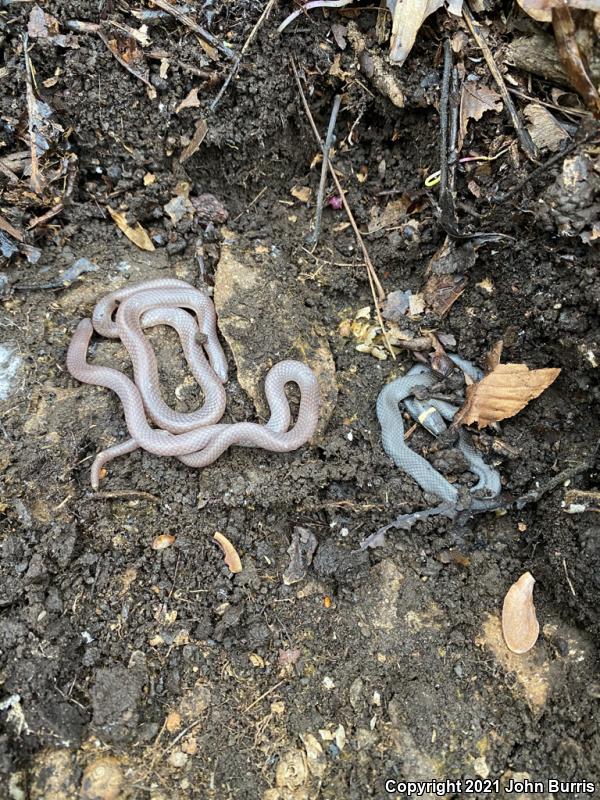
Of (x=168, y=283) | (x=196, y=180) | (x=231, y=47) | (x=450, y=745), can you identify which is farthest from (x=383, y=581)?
(x=231, y=47)

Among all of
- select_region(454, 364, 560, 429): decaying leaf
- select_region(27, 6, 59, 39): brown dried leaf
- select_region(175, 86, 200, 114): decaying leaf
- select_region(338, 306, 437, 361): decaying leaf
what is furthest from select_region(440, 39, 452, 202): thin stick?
select_region(27, 6, 59, 39): brown dried leaf

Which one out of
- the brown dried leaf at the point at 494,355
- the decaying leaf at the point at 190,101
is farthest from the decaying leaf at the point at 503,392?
the decaying leaf at the point at 190,101

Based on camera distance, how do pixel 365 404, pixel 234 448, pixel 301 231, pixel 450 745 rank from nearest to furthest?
pixel 450 745, pixel 234 448, pixel 365 404, pixel 301 231

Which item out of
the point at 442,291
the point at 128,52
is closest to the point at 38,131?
the point at 128,52

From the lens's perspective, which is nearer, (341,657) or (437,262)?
(341,657)

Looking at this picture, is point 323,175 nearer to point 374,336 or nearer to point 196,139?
point 196,139

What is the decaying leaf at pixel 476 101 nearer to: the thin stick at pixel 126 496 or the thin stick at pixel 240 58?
the thin stick at pixel 240 58

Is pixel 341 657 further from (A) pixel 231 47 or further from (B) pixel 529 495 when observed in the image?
(A) pixel 231 47
